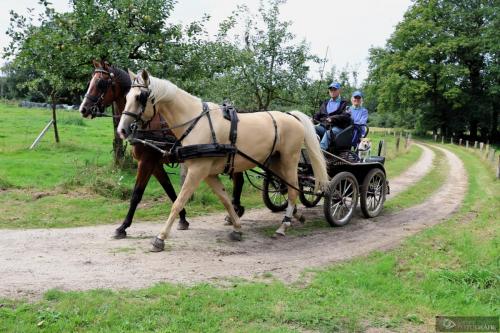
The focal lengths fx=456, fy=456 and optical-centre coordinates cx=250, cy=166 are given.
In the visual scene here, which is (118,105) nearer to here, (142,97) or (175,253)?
(142,97)

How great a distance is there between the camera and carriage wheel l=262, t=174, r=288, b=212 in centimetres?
880

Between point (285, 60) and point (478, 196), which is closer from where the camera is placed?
point (478, 196)

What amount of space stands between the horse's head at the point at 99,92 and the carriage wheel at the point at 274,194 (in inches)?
124

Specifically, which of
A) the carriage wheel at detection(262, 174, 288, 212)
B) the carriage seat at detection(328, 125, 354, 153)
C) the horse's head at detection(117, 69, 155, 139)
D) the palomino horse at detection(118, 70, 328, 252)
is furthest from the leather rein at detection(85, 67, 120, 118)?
the carriage seat at detection(328, 125, 354, 153)

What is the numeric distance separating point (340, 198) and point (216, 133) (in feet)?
9.41

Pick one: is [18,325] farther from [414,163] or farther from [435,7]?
[435,7]

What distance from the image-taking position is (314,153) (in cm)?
755

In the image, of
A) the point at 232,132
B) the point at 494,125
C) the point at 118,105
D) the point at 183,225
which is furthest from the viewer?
the point at 494,125

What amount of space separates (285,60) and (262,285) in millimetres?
8860

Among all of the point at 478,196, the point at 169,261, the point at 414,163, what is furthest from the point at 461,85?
the point at 169,261

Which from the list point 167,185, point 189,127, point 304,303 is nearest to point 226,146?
point 189,127

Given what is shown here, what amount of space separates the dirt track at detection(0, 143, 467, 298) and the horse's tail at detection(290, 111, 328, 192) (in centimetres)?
90

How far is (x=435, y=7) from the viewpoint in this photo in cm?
4116

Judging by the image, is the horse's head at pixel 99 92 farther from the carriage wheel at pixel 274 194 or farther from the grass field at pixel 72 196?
the carriage wheel at pixel 274 194
